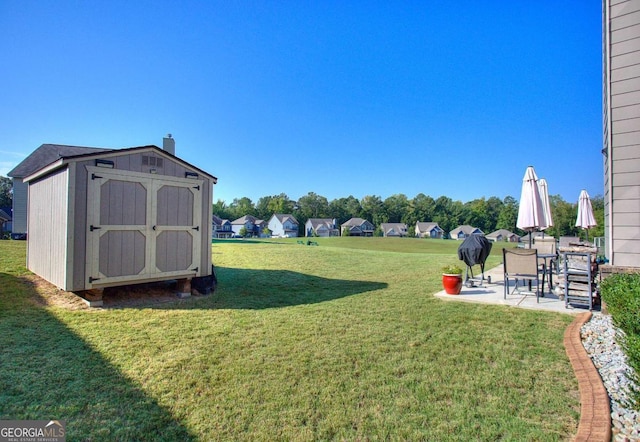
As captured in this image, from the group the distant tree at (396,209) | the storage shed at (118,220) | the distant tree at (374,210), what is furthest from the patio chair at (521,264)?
the distant tree at (396,209)

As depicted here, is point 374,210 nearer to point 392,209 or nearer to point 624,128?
point 392,209

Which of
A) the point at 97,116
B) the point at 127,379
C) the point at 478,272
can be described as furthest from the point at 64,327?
the point at 478,272

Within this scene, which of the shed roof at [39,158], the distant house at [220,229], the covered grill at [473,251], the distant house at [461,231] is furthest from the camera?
the distant house at [461,231]

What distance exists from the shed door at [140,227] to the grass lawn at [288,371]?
0.82m

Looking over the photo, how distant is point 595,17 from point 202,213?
37.4 feet

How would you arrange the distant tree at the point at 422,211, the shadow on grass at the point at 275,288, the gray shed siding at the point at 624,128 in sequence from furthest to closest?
the distant tree at the point at 422,211, the shadow on grass at the point at 275,288, the gray shed siding at the point at 624,128

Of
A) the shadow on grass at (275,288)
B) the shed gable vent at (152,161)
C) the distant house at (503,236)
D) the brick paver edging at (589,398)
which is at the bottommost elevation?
the distant house at (503,236)

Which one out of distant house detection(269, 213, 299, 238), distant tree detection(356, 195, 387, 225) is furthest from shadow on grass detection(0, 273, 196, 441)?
distant tree detection(356, 195, 387, 225)

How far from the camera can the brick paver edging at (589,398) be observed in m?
2.22

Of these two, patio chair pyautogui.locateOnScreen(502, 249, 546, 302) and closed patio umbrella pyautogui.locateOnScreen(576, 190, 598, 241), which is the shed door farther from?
closed patio umbrella pyautogui.locateOnScreen(576, 190, 598, 241)

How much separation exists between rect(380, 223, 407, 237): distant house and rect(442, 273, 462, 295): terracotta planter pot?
74.6m

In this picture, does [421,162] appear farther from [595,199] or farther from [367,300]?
[367,300]

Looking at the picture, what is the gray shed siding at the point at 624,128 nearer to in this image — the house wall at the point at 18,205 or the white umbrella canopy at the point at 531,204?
the white umbrella canopy at the point at 531,204

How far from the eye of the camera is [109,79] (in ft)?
33.9
